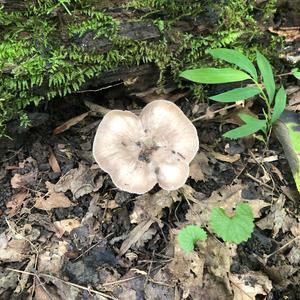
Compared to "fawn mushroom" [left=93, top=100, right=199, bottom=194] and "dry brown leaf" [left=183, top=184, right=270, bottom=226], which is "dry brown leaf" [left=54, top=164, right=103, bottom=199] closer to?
"fawn mushroom" [left=93, top=100, right=199, bottom=194]

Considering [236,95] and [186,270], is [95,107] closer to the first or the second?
[236,95]

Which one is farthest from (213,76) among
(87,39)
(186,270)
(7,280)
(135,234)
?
(7,280)

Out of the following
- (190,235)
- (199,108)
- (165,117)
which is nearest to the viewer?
(190,235)

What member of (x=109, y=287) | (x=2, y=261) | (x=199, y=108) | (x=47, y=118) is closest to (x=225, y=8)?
(x=199, y=108)

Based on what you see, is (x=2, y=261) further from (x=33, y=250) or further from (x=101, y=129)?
(x=101, y=129)

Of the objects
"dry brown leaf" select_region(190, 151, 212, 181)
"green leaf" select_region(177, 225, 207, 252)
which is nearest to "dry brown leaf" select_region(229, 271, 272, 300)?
"green leaf" select_region(177, 225, 207, 252)

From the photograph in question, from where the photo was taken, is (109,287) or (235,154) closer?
(109,287)

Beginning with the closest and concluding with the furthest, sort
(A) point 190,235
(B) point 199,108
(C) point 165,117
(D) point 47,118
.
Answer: (A) point 190,235 → (C) point 165,117 → (D) point 47,118 → (B) point 199,108
